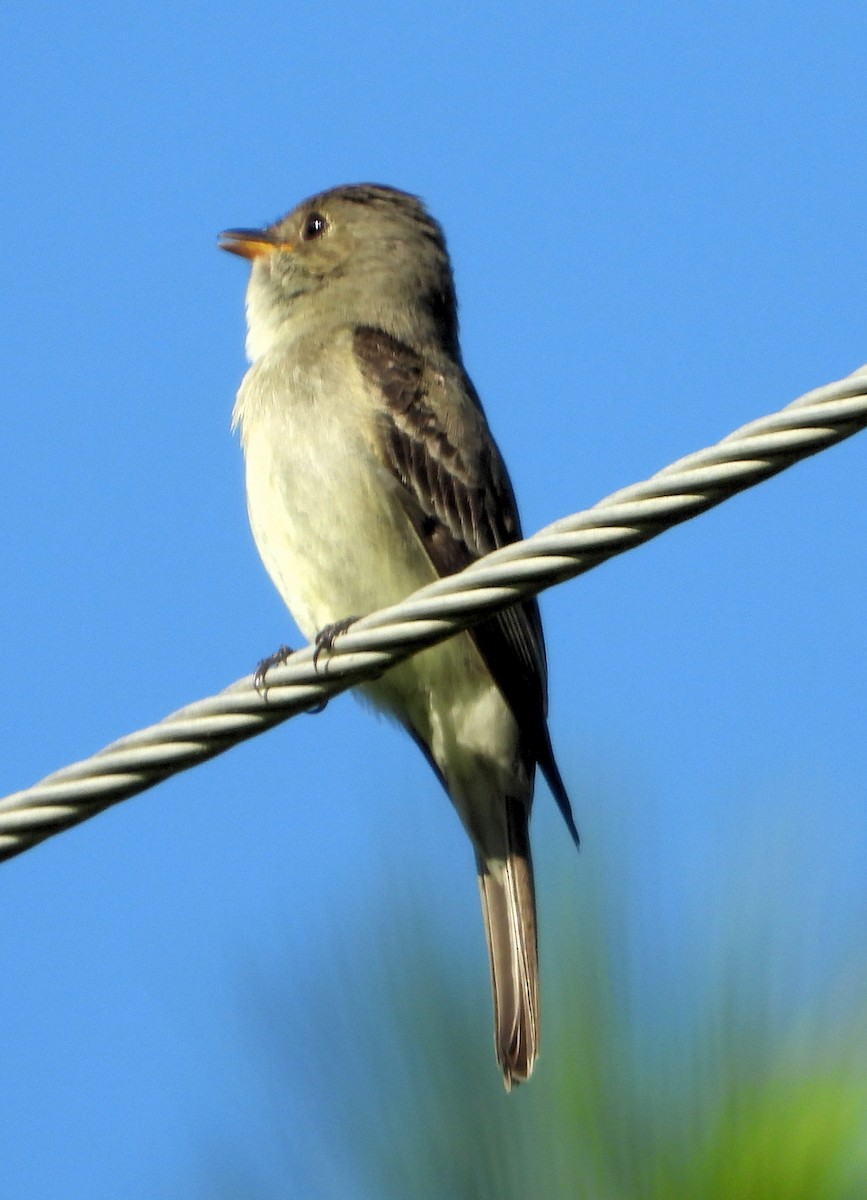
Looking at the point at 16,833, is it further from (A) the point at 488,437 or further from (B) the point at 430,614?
(A) the point at 488,437

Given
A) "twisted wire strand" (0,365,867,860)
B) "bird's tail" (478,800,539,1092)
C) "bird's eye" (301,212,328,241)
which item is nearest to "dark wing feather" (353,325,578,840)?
"bird's tail" (478,800,539,1092)

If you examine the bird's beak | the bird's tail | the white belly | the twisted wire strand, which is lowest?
the bird's tail

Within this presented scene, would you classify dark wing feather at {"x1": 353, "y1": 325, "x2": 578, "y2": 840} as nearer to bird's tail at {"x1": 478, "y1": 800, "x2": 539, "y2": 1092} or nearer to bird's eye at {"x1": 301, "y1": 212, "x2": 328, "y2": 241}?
bird's tail at {"x1": 478, "y1": 800, "x2": 539, "y2": 1092}

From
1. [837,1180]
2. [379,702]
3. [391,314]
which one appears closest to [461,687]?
[379,702]

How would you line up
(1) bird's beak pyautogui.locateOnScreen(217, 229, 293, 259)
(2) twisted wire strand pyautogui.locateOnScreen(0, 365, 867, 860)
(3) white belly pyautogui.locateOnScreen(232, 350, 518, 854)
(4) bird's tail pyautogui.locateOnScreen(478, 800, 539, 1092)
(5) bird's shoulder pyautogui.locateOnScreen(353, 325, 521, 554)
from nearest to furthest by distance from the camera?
1. (2) twisted wire strand pyautogui.locateOnScreen(0, 365, 867, 860)
2. (4) bird's tail pyautogui.locateOnScreen(478, 800, 539, 1092)
3. (3) white belly pyautogui.locateOnScreen(232, 350, 518, 854)
4. (5) bird's shoulder pyautogui.locateOnScreen(353, 325, 521, 554)
5. (1) bird's beak pyautogui.locateOnScreen(217, 229, 293, 259)

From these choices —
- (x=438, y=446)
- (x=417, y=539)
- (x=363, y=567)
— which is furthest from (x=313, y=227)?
(x=363, y=567)

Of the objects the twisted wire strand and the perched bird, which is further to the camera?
the perched bird

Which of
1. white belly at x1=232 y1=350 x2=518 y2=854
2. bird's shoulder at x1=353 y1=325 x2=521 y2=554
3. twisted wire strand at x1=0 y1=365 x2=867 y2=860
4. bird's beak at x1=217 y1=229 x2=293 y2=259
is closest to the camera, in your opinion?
twisted wire strand at x1=0 y1=365 x2=867 y2=860

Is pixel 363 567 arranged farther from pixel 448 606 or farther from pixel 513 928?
pixel 448 606
